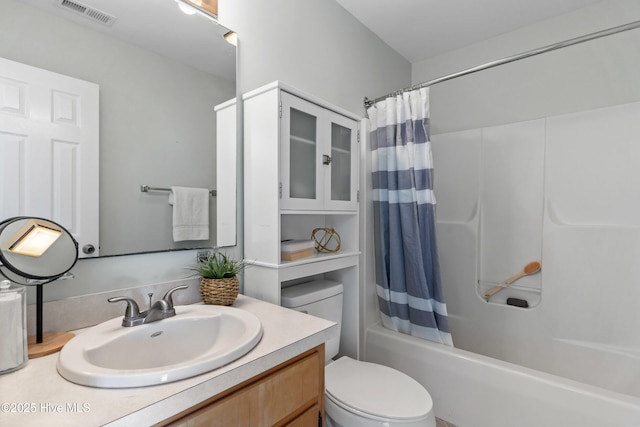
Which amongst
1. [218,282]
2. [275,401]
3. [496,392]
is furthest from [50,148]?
[496,392]

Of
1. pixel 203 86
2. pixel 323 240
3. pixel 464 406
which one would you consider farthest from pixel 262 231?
pixel 464 406

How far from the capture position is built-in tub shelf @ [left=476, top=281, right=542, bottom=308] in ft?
6.66

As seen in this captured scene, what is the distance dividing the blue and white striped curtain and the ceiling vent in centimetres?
137

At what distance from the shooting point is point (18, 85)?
0.85 meters

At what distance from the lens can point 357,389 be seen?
1291 mm

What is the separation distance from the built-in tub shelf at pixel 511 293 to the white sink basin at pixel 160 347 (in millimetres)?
1845

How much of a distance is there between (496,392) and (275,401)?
48.6 inches

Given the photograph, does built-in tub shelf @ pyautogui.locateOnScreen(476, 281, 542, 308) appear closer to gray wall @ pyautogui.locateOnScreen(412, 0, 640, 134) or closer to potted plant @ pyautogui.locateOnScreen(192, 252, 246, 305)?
gray wall @ pyautogui.locateOnScreen(412, 0, 640, 134)

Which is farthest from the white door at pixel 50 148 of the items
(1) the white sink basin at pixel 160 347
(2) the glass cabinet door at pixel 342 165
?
(2) the glass cabinet door at pixel 342 165

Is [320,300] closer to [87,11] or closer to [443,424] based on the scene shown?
[443,424]

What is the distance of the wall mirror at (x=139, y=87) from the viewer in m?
0.91

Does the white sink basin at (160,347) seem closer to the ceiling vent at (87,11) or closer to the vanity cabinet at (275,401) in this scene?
the vanity cabinet at (275,401)

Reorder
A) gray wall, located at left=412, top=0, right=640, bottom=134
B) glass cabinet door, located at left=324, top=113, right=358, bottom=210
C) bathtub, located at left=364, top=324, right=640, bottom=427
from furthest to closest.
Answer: gray wall, located at left=412, top=0, right=640, bottom=134 → glass cabinet door, located at left=324, top=113, right=358, bottom=210 → bathtub, located at left=364, top=324, right=640, bottom=427

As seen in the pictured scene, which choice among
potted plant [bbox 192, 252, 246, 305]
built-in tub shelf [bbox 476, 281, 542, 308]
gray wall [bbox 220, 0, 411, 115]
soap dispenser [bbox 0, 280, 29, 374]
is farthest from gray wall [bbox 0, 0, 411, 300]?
built-in tub shelf [bbox 476, 281, 542, 308]
